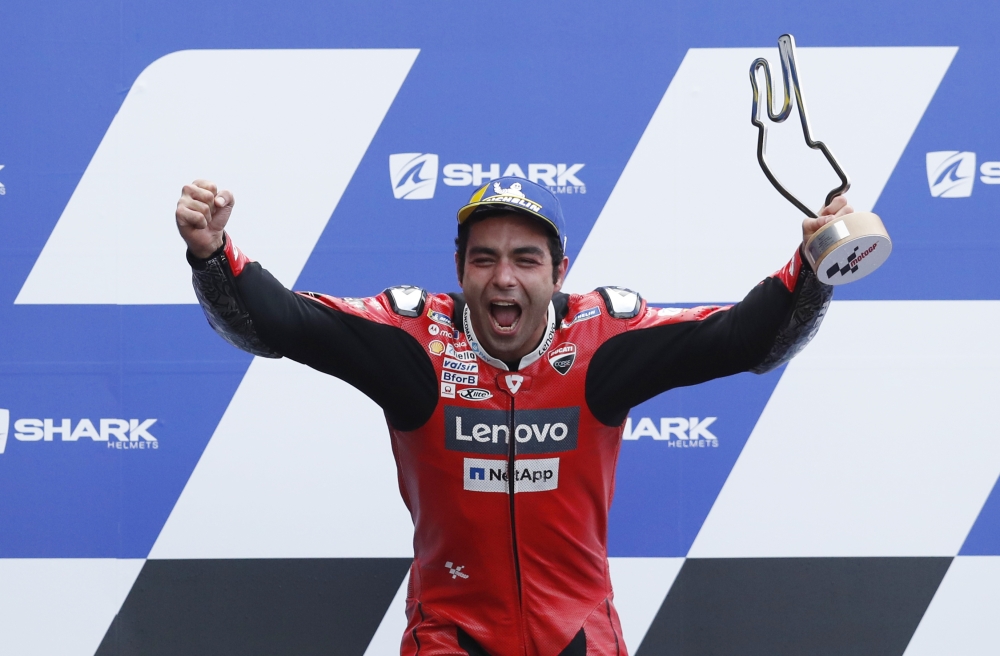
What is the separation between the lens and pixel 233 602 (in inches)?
94.0

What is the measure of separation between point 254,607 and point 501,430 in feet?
3.62

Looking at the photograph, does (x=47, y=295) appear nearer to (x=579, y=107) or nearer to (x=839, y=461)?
(x=579, y=107)

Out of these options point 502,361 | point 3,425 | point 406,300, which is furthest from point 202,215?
point 3,425

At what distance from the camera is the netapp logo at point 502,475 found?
169 cm

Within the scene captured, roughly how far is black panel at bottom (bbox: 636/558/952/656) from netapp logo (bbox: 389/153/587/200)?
3.46 ft

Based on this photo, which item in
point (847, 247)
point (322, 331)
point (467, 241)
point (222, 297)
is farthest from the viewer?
point (467, 241)

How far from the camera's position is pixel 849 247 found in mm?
1359

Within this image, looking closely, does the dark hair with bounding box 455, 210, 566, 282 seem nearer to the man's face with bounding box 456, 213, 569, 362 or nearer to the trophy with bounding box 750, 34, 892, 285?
the man's face with bounding box 456, 213, 569, 362

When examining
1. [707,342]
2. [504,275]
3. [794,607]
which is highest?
[504,275]

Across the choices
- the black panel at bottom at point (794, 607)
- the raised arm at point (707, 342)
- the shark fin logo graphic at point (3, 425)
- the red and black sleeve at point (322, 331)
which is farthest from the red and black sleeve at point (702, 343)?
A: the shark fin logo graphic at point (3, 425)

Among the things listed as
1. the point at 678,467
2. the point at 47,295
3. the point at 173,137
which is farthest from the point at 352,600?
the point at 173,137

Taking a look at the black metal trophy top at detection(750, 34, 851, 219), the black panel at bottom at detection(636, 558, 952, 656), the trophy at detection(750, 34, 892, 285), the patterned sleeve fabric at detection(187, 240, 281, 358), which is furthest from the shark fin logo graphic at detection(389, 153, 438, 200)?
the black panel at bottom at detection(636, 558, 952, 656)

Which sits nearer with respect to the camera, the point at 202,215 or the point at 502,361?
the point at 202,215

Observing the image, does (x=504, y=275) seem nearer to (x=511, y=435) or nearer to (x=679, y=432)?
(x=511, y=435)
